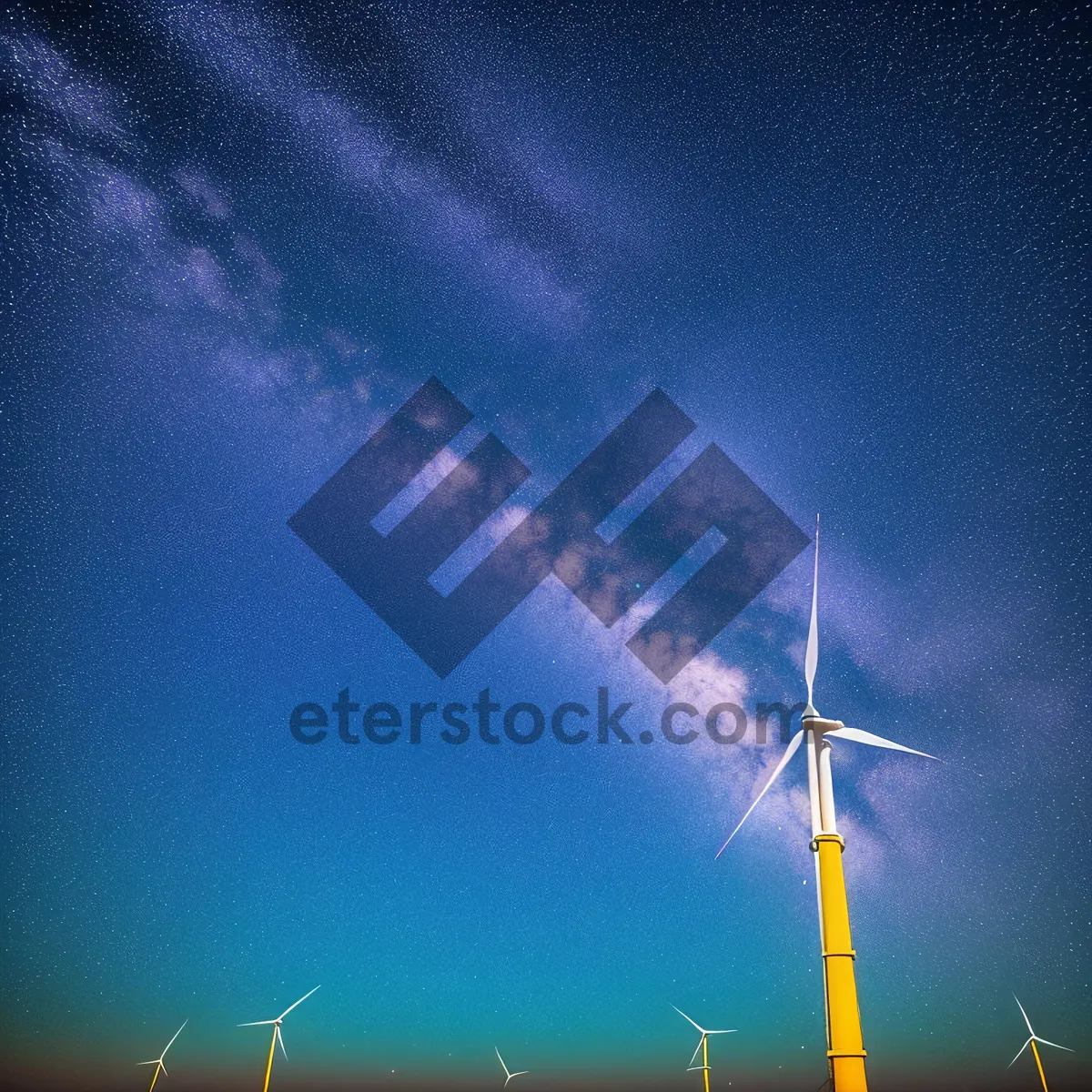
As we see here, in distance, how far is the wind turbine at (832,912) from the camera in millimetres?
17422

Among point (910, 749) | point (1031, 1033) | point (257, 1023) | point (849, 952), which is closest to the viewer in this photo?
point (849, 952)

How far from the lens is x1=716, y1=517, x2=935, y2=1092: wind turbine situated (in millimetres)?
17422

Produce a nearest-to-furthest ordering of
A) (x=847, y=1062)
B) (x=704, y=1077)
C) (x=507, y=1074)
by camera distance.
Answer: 1. (x=847, y=1062)
2. (x=704, y=1077)
3. (x=507, y=1074)

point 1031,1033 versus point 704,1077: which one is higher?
point 1031,1033

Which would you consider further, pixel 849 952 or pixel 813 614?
pixel 813 614

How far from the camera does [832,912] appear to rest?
19.0 m

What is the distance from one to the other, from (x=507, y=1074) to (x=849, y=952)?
5779cm

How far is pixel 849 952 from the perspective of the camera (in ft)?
60.8

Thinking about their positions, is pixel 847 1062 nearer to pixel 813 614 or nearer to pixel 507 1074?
pixel 813 614

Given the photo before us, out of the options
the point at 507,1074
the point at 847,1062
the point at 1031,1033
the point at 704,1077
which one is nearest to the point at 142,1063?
the point at 507,1074

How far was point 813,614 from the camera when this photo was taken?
87.3 ft

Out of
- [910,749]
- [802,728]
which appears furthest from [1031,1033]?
[802,728]

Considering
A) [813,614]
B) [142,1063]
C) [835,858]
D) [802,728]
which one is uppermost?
[813,614]

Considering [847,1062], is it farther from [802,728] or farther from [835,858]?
[802,728]
